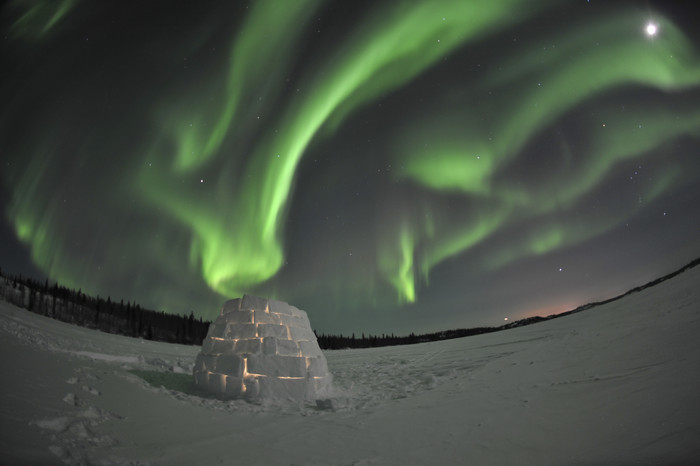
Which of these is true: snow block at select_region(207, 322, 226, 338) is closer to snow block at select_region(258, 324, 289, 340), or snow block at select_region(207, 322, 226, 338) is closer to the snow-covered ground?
snow block at select_region(258, 324, 289, 340)

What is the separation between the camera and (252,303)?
8.91 meters

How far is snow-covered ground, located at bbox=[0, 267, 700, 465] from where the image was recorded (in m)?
3.62

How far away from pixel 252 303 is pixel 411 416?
5098mm

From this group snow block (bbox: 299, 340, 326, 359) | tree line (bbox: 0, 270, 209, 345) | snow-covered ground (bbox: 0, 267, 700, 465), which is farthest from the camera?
tree line (bbox: 0, 270, 209, 345)

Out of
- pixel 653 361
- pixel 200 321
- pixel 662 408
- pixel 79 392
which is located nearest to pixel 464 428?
pixel 662 408

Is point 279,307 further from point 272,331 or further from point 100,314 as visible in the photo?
point 100,314

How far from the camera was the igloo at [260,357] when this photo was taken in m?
7.75

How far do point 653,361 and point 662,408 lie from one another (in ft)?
7.97

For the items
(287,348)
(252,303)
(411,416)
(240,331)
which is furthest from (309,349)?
(411,416)

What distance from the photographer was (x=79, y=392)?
5.11 metres

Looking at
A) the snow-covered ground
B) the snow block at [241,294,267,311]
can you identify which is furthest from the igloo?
the snow-covered ground

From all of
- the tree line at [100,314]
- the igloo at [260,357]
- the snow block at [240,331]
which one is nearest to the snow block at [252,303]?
the igloo at [260,357]

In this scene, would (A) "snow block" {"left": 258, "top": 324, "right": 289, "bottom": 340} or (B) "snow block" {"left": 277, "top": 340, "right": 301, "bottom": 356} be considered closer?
(B) "snow block" {"left": 277, "top": 340, "right": 301, "bottom": 356}

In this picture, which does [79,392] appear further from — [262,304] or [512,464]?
[512,464]
